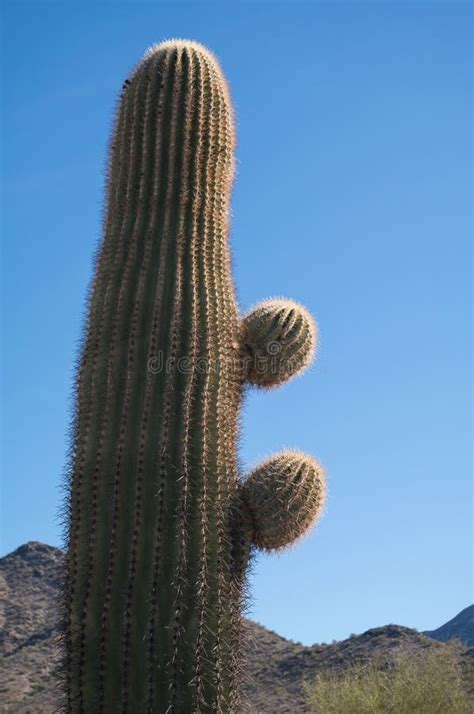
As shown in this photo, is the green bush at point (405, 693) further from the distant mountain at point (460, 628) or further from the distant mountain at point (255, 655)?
the distant mountain at point (460, 628)

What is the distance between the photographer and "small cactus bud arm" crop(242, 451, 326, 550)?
6.75 m

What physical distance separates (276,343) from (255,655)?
54.4ft

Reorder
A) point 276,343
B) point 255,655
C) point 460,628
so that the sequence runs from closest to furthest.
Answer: point 276,343
point 255,655
point 460,628

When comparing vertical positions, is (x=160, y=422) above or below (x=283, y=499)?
above

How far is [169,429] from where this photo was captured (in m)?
6.55

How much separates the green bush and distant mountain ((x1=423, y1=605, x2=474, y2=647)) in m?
12.5

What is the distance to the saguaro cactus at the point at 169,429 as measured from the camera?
6215 millimetres

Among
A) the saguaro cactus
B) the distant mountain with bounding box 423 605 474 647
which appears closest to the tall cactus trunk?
the saguaro cactus

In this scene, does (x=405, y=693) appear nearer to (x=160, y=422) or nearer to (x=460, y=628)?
(x=160, y=422)

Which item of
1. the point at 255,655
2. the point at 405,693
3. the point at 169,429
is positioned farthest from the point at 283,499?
the point at 255,655

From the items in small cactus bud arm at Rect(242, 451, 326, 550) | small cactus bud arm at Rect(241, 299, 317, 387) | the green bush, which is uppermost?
small cactus bud arm at Rect(241, 299, 317, 387)

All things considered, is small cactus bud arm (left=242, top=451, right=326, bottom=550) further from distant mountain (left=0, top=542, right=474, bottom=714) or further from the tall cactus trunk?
distant mountain (left=0, top=542, right=474, bottom=714)

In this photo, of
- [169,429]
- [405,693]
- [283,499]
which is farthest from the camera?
[405,693]

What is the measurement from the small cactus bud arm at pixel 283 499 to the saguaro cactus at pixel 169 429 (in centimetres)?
1
